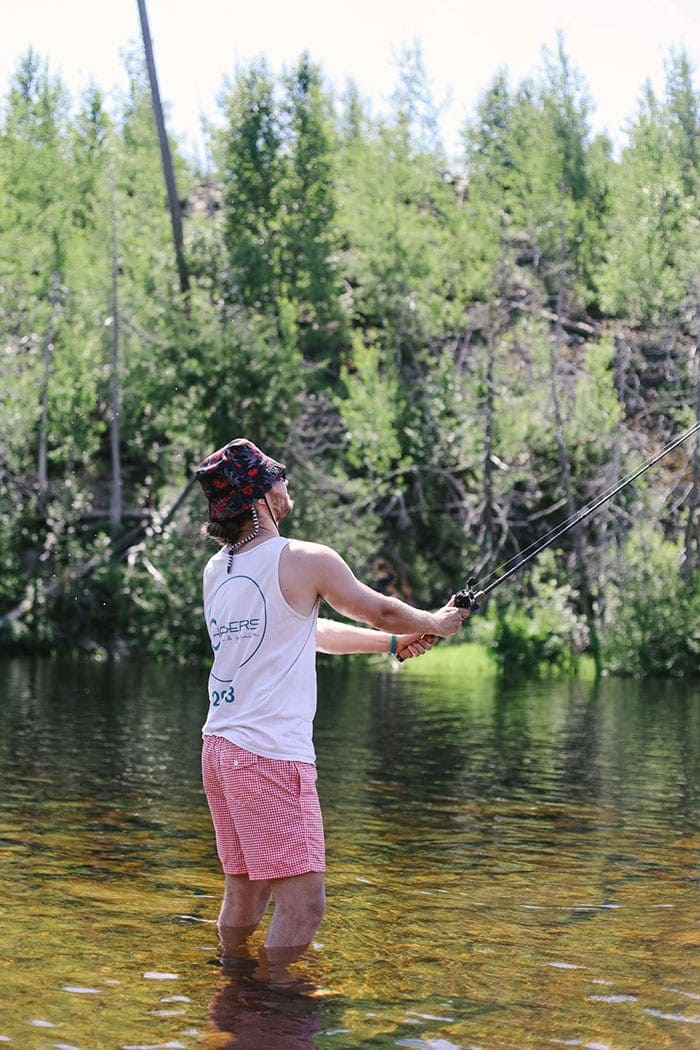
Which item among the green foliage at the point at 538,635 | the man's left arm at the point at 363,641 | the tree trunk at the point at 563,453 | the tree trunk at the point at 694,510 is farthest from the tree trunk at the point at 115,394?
the man's left arm at the point at 363,641

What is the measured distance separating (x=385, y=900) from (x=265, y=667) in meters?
2.63

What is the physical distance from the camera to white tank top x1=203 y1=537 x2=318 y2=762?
4547mm

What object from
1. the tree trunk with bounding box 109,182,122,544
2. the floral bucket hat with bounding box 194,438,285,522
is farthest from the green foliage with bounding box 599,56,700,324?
the floral bucket hat with bounding box 194,438,285,522

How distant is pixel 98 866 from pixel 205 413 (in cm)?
2267

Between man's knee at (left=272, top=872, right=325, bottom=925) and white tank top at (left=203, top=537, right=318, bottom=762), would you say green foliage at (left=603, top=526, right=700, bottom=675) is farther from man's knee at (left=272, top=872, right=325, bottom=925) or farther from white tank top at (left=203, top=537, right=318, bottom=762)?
white tank top at (left=203, top=537, right=318, bottom=762)

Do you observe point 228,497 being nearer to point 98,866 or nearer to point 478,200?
point 98,866

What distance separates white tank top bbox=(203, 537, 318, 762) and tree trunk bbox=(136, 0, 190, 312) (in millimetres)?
26375

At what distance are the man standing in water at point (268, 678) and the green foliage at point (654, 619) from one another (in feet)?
74.5

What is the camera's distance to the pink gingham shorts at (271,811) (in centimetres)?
456

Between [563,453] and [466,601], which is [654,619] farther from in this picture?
[466,601]

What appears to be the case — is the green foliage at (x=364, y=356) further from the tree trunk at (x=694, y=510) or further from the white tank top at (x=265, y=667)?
the white tank top at (x=265, y=667)

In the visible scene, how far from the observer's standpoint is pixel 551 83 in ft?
113

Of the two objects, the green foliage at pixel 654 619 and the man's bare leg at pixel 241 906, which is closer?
the man's bare leg at pixel 241 906

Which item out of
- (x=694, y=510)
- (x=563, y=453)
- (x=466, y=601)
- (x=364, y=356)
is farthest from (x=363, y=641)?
(x=364, y=356)
